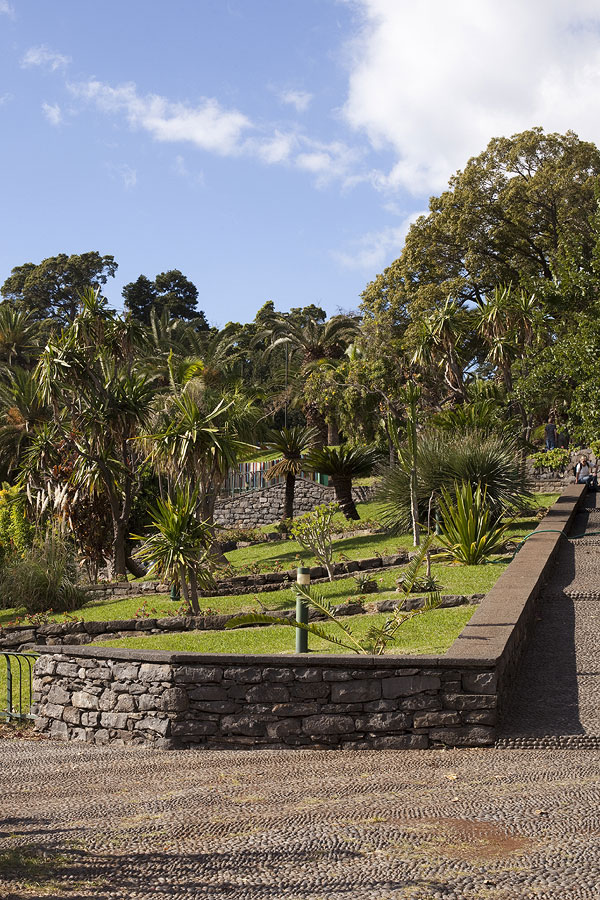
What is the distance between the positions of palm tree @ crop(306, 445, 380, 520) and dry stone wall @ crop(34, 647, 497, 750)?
1493 cm

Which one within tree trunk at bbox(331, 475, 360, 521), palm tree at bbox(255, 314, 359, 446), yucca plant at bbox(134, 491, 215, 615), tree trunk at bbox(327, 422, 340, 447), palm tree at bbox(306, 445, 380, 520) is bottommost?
yucca plant at bbox(134, 491, 215, 615)

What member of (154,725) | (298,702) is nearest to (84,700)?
(154,725)

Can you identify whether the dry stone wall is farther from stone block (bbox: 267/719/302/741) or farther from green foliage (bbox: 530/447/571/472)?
green foliage (bbox: 530/447/571/472)

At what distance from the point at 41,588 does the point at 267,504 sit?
43.9 feet

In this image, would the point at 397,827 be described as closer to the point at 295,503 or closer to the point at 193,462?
the point at 193,462

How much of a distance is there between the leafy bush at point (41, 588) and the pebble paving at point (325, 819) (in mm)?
9839

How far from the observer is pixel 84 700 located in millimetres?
8242

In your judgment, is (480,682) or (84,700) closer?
(480,682)

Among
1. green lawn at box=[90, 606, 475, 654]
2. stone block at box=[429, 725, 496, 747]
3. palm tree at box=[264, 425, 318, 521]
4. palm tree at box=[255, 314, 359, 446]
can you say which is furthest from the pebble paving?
palm tree at box=[255, 314, 359, 446]

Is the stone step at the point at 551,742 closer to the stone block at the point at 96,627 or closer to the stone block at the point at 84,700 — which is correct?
the stone block at the point at 84,700

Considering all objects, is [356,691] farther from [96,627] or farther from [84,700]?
[96,627]

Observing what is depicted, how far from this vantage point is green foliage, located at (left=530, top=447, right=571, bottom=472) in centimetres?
2503

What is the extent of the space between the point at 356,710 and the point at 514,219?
98.9 feet

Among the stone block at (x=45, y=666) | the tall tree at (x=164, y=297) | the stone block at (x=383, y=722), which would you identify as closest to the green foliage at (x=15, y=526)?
the stone block at (x=45, y=666)
